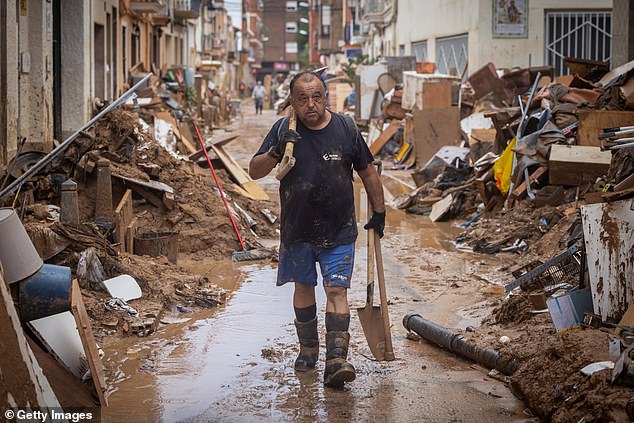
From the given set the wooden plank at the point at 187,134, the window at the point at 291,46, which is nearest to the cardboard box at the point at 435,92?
the wooden plank at the point at 187,134

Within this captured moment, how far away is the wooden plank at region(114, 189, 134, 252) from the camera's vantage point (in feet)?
28.4

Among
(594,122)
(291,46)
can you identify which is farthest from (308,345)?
(291,46)

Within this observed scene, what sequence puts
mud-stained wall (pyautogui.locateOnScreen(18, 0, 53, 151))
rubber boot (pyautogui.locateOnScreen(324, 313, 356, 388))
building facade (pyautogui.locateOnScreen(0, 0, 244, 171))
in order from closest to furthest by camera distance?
rubber boot (pyautogui.locateOnScreen(324, 313, 356, 388)) → building facade (pyautogui.locateOnScreen(0, 0, 244, 171)) → mud-stained wall (pyautogui.locateOnScreen(18, 0, 53, 151))

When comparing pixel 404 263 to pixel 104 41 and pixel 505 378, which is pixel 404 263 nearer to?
pixel 505 378

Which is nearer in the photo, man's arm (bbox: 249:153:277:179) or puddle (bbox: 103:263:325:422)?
puddle (bbox: 103:263:325:422)

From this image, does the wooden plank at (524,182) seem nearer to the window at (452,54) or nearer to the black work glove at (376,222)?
the black work glove at (376,222)

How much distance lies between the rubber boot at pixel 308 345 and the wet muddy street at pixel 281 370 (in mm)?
81

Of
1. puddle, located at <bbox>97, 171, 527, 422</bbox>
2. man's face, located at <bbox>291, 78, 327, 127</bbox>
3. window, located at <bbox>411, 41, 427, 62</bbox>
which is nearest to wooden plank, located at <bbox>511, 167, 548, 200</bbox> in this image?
puddle, located at <bbox>97, 171, 527, 422</bbox>

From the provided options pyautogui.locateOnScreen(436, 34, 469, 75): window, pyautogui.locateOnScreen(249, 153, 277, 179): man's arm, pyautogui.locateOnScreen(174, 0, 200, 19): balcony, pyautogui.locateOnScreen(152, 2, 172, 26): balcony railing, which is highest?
pyautogui.locateOnScreen(174, 0, 200, 19): balcony

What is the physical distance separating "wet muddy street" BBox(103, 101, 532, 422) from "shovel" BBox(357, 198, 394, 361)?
0.36 ft

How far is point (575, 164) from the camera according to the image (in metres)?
10.1

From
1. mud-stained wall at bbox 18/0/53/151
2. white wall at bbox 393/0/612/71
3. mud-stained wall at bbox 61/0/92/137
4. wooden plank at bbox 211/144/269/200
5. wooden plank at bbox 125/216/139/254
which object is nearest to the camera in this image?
wooden plank at bbox 125/216/139/254

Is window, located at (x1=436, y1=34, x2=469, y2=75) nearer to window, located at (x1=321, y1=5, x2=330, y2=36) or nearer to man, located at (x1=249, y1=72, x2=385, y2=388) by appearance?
man, located at (x1=249, y1=72, x2=385, y2=388)

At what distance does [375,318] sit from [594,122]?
16.8ft
